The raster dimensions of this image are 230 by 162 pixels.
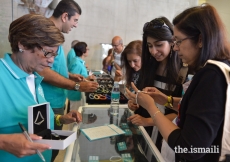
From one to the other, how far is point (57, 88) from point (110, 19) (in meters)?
4.22

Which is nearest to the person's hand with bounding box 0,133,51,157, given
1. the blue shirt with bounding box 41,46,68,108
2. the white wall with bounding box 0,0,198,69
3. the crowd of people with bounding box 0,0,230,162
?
the crowd of people with bounding box 0,0,230,162

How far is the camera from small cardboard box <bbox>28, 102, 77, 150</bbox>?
2.34 ft

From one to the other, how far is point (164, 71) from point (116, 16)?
4.40 m

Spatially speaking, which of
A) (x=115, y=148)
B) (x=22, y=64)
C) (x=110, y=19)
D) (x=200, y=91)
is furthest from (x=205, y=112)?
(x=110, y=19)

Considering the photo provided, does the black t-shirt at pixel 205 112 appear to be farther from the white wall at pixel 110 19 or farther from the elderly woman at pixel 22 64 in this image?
the white wall at pixel 110 19

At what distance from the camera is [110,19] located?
5.45m

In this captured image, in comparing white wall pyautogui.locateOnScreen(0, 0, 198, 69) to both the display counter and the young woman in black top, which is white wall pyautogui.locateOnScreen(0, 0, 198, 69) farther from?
the young woman in black top

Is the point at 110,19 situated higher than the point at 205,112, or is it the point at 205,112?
the point at 110,19

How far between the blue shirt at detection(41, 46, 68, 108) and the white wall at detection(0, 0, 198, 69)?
3833 millimetres

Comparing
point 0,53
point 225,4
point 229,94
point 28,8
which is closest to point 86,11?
point 28,8

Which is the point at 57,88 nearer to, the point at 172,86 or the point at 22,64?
the point at 22,64

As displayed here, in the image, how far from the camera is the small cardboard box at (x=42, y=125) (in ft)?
2.34

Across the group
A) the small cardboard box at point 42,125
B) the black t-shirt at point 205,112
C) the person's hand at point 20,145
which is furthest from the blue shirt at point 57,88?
the black t-shirt at point 205,112

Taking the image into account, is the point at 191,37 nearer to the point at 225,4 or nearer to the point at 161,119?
the point at 161,119
